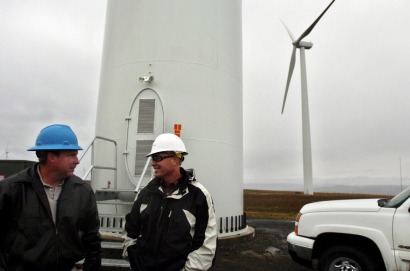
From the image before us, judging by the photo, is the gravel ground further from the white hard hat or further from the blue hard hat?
the blue hard hat

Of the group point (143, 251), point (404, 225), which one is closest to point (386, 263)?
point (404, 225)

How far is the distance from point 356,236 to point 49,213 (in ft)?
14.9

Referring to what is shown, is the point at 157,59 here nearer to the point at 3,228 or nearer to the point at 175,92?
the point at 175,92

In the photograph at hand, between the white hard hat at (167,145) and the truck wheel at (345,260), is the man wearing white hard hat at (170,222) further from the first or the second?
the truck wheel at (345,260)

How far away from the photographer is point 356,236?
5148 millimetres

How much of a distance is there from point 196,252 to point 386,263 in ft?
11.5

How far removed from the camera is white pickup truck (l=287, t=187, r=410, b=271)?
4750mm

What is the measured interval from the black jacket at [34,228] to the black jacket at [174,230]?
0.50m

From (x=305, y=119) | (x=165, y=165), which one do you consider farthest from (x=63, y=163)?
(x=305, y=119)

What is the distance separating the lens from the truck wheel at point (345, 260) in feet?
16.1

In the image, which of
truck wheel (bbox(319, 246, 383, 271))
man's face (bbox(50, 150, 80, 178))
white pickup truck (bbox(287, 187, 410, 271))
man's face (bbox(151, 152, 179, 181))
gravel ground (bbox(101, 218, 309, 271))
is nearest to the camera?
man's face (bbox(50, 150, 80, 178))

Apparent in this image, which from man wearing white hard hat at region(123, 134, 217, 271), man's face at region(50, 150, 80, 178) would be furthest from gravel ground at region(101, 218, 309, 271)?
man's face at region(50, 150, 80, 178)

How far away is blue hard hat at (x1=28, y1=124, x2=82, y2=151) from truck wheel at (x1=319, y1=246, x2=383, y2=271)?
4336 millimetres

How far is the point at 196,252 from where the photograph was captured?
105 inches
